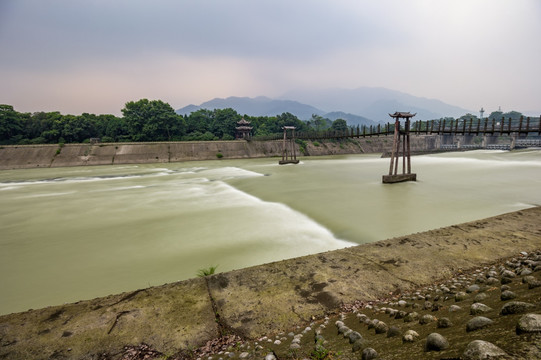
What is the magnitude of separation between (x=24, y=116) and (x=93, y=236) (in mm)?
57614

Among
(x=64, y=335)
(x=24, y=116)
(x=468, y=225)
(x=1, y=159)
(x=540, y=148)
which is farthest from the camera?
(x=540, y=148)

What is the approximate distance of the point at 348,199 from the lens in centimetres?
1436

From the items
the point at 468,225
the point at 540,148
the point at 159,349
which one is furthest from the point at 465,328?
the point at 540,148

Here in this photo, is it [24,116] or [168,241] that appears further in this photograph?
[24,116]

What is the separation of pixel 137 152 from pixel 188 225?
122 ft

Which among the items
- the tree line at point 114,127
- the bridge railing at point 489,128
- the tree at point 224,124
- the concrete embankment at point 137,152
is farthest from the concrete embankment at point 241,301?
the tree at point 224,124

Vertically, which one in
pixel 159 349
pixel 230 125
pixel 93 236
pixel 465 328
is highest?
pixel 230 125

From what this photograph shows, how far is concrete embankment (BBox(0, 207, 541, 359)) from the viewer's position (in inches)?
124

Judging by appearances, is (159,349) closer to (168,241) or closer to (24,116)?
(168,241)

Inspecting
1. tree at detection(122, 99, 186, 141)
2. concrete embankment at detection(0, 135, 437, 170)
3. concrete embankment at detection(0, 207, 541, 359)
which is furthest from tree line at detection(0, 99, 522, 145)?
concrete embankment at detection(0, 207, 541, 359)

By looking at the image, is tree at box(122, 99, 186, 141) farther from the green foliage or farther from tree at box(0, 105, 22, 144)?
the green foliage

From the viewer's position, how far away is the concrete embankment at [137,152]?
123 ft

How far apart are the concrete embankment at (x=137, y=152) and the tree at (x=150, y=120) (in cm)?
741

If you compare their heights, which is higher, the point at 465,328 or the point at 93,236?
the point at 465,328
